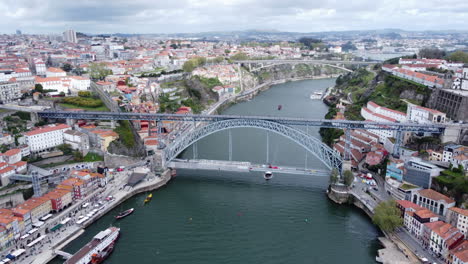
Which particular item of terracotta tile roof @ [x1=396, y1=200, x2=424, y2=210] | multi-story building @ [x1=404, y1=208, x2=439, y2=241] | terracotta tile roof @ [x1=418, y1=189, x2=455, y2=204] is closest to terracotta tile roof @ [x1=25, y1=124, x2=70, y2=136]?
terracotta tile roof @ [x1=396, y1=200, x2=424, y2=210]

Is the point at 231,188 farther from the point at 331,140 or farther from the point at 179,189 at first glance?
the point at 331,140

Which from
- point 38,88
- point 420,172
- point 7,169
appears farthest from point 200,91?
point 420,172

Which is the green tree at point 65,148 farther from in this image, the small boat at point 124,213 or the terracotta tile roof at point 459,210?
the terracotta tile roof at point 459,210

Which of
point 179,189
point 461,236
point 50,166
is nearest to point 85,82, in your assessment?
point 50,166

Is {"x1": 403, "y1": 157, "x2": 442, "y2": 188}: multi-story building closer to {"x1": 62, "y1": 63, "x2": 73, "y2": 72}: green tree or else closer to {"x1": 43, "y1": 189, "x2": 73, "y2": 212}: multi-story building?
{"x1": 43, "y1": 189, "x2": 73, "y2": 212}: multi-story building

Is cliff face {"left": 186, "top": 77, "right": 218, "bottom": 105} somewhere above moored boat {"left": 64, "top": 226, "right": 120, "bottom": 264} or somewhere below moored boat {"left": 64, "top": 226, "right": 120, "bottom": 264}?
above

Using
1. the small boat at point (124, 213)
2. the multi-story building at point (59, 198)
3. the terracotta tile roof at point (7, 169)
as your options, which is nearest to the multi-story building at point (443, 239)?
the small boat at point (124, 213)

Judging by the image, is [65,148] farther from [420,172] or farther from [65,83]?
[420,172]
